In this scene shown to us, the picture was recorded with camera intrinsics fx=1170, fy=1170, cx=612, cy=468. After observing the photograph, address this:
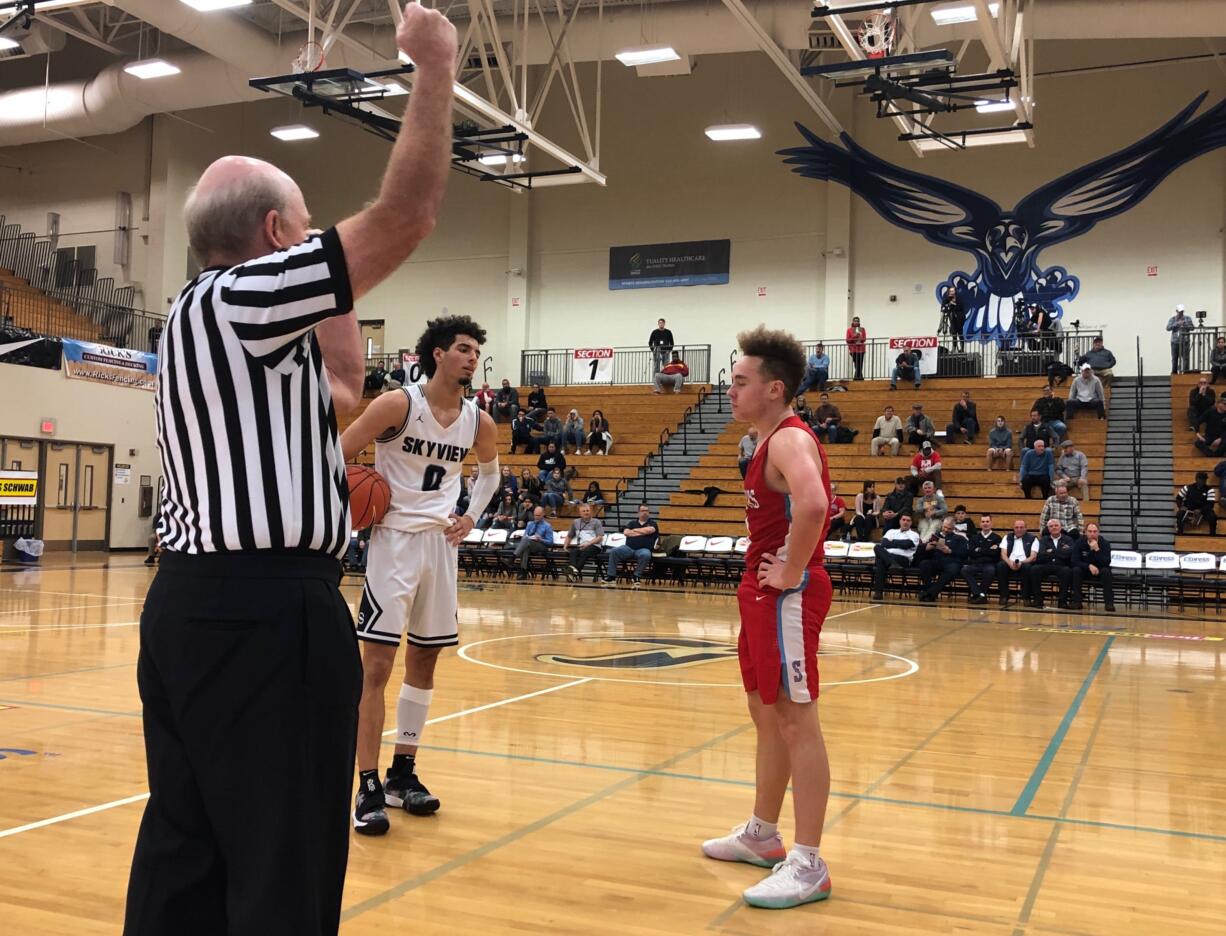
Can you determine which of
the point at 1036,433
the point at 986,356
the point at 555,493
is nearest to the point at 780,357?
the point at 1036,433

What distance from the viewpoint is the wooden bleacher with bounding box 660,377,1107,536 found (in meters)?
17.9

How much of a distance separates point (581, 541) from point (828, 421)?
17.5ft

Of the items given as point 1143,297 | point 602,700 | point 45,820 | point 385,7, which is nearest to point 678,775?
point 602,700

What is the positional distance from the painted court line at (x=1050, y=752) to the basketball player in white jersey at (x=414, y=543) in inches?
91.7

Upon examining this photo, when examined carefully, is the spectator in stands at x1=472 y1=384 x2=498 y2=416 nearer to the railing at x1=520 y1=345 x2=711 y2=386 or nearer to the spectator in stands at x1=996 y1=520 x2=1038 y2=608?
the railing at x1=520 y1=345 x2=711 y2=386

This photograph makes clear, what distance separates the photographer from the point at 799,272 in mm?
25719

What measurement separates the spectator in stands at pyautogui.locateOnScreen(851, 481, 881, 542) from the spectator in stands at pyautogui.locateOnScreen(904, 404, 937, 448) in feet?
8.22

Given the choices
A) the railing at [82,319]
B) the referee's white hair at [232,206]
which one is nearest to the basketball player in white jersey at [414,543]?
the referee's white hair at [232,206]

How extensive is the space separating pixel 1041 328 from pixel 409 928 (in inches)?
861

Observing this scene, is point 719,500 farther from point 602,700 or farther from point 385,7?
point 602,700

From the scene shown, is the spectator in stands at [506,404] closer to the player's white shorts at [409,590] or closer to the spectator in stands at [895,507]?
the spectator in stands at [895,507]

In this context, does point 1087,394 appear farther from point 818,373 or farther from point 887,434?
point 818,373

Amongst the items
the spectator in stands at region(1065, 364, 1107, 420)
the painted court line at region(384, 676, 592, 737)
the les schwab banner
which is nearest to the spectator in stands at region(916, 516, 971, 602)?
the spectator in stands at region(1065, 364, 1107, 420)

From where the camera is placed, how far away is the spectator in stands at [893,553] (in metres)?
15.7
